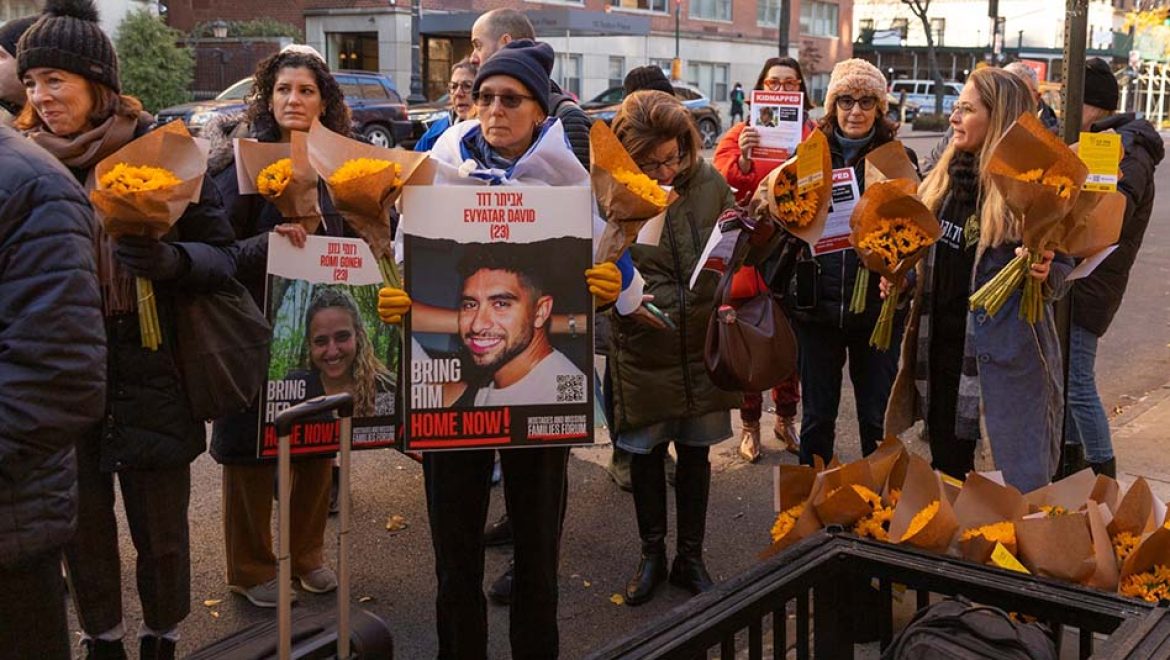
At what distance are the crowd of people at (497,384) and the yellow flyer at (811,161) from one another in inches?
11.9

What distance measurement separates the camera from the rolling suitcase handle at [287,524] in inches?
81.1

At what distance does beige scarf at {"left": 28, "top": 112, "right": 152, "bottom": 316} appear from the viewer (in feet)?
11.1

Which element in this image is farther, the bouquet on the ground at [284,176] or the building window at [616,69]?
the building window at [616,69]

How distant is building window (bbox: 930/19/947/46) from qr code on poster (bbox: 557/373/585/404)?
6723 cm

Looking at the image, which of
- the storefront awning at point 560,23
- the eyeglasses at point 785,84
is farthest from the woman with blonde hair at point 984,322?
the storefront awning at point 560,23

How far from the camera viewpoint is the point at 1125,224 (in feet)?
17.5

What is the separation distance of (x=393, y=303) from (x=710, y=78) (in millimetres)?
45318

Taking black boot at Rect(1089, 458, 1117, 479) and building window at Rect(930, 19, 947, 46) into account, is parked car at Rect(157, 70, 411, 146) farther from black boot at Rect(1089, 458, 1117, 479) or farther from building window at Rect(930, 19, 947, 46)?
building window at Rect(930, 19, 947, 46)

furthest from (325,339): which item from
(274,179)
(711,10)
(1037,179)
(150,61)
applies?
(711,10)

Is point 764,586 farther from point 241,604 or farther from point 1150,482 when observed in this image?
point 1150,482

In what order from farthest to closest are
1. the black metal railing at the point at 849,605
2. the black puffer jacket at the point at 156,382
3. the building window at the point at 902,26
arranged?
the building window at the point at 902,26 → the black puffer jacket at the point at 156,382 → the black metal railing at the point at 849,605

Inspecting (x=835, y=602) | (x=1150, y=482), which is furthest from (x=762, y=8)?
(x=835, y=602)

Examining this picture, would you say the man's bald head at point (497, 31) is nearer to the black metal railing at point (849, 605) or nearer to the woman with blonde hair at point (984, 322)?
the woman with blonde hair at point (984, 322)

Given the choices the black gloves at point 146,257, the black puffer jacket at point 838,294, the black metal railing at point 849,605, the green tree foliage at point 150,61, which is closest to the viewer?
the black metal railing at point 849,605
